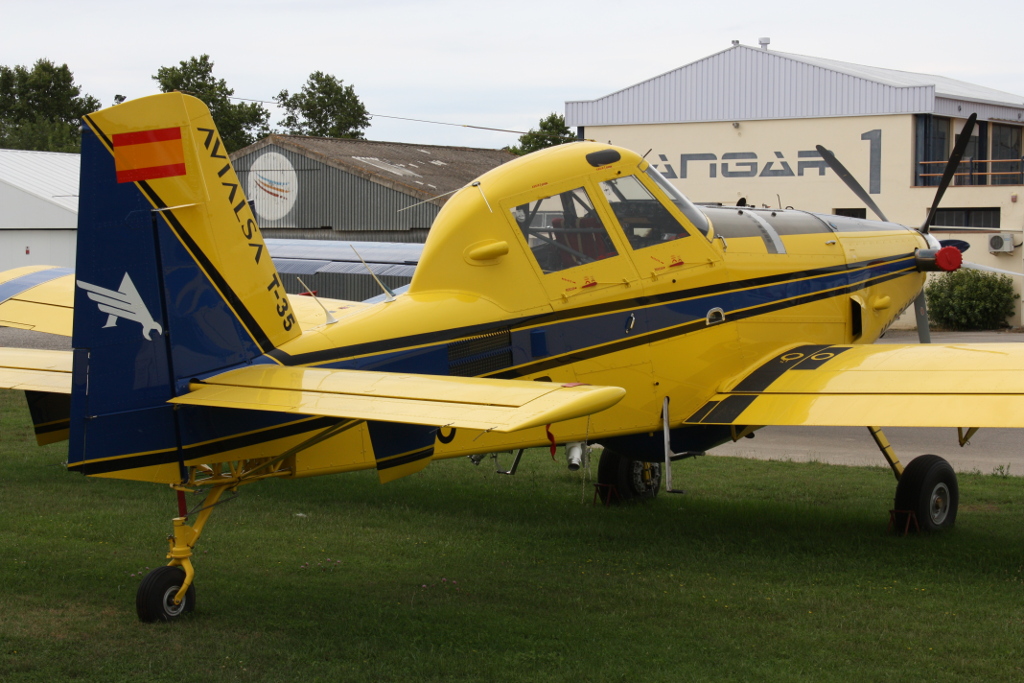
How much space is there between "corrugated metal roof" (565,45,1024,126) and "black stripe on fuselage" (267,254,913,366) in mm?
24646

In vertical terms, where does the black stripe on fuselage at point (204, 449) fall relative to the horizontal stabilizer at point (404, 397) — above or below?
below

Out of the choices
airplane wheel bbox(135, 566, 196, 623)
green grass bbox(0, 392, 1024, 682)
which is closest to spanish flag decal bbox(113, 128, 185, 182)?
airplane wheel bbox(135, 566, 196, 623)

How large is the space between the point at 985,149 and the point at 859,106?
26.7 ft

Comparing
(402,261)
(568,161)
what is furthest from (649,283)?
(402,261)

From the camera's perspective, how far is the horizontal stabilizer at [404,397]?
4230 millimetres

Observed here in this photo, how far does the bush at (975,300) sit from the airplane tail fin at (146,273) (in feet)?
93.3

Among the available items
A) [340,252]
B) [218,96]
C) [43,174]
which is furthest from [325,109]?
[340,252]

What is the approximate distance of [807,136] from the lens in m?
32.5

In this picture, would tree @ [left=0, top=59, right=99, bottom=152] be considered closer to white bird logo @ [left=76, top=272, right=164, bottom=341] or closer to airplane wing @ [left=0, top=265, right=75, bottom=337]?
airplane wing @ [left=0, top=265, right=75, bottom=337]

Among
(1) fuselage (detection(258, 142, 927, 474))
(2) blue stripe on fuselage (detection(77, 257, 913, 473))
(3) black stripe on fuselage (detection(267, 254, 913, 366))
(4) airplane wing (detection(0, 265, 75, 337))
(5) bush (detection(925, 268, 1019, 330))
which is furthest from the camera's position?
(5) bush (detection(925, 268, 1019, 330))

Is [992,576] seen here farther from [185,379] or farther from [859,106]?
[859,106]

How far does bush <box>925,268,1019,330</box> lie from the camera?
97.7 feet

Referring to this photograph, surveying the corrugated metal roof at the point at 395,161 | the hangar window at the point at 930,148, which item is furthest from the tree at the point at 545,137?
the hangar window at the point at 930,148

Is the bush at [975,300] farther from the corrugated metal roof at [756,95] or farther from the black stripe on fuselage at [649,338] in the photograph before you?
the black stripe on fuselage at [649,338]
